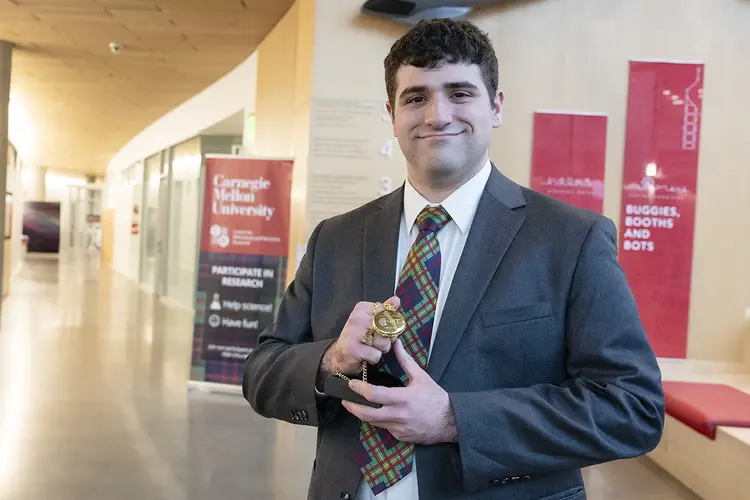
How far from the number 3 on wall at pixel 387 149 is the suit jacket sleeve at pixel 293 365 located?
4.30 meters

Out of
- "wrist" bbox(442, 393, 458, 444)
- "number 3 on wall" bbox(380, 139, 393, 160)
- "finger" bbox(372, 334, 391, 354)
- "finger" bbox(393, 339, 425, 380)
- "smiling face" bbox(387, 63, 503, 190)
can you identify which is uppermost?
"number 3 on wall" bbox(380, 139, 393, 160)

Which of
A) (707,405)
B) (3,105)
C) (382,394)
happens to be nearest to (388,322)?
(382,394)

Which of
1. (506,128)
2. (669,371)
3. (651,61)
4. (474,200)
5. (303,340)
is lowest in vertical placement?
(669,371)

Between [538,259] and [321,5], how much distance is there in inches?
201

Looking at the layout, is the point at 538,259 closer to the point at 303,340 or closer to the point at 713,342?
the point at 303,340

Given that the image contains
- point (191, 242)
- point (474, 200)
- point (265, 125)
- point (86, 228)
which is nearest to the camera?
point (474, 200)

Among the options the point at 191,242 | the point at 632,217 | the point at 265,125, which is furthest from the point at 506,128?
the point at 191,242

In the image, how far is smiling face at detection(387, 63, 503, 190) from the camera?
120 cm

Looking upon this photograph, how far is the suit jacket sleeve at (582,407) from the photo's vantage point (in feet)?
3.44

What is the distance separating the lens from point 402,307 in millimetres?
1217

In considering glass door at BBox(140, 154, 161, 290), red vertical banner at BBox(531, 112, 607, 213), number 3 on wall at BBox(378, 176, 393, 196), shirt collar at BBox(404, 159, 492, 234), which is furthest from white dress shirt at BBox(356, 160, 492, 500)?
glass door at BBox(140, 154, 161, 290)

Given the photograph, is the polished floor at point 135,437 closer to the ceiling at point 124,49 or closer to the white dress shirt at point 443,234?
the white dress shirt at point 443,234

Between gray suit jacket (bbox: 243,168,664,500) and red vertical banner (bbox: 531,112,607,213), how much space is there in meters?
4.66

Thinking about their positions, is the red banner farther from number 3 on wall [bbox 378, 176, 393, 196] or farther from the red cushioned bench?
the red cushioned bench
